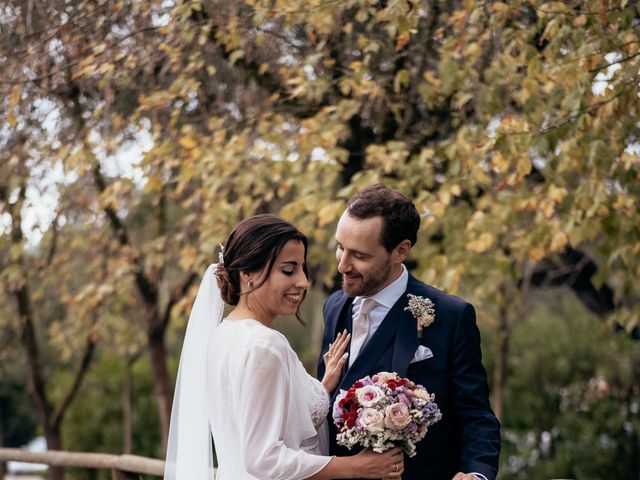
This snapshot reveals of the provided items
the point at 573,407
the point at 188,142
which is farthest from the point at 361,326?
the point at 573,407

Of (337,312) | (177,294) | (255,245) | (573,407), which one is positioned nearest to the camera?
(255,245)

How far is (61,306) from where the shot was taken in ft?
47.1

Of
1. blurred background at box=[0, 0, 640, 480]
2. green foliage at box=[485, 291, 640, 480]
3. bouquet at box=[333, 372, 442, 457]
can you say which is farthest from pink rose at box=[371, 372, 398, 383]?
green foliage at box=[485, 291, 640, 480]

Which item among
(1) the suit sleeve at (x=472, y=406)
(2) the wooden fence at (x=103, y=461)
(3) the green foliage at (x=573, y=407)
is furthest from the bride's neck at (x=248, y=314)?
(3) the green foliage at (x=573, y=407)

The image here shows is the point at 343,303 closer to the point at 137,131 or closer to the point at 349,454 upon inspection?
the point at 349,454

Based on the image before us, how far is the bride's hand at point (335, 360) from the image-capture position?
346 centimetres

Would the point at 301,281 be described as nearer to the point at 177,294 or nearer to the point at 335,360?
the point at 335,360

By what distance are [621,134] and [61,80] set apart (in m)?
3.39

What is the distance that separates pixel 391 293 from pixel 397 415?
72 cm

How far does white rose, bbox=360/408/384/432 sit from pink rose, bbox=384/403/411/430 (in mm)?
19

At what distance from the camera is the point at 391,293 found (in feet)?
11.5

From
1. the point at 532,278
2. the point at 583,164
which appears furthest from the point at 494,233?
the point at 532,278

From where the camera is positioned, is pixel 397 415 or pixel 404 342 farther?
pixel 404 342

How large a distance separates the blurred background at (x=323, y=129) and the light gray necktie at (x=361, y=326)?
5.10 ft
